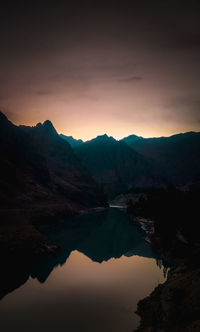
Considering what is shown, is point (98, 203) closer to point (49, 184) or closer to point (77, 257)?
point (49, 184)

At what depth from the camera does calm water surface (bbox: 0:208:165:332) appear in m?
26.1

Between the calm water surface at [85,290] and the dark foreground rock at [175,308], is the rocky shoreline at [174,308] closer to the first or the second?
the dark foreground rock at [175,308]

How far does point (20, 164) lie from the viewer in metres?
160

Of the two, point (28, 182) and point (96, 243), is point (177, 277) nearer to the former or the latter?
point (96, 243)

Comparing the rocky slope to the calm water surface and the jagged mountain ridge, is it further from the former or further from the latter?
the jagged mountain ridge

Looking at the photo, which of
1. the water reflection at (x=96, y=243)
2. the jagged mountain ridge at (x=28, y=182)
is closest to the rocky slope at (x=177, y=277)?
the water reflection at (x=96, y=243)

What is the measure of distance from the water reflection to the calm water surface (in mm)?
209

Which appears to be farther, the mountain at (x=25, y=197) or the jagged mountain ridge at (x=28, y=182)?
the jagged mountain ridge at (x=28, y=182)

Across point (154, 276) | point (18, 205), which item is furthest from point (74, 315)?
point (18, 205)

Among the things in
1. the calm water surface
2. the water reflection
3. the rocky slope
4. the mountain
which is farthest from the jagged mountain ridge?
the rocky slope

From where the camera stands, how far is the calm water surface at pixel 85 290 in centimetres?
2614

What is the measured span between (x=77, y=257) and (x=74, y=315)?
2995cm

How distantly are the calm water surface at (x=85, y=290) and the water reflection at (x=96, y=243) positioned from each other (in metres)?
0.21

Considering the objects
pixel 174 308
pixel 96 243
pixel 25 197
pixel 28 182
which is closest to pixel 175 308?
pixel 174 308
